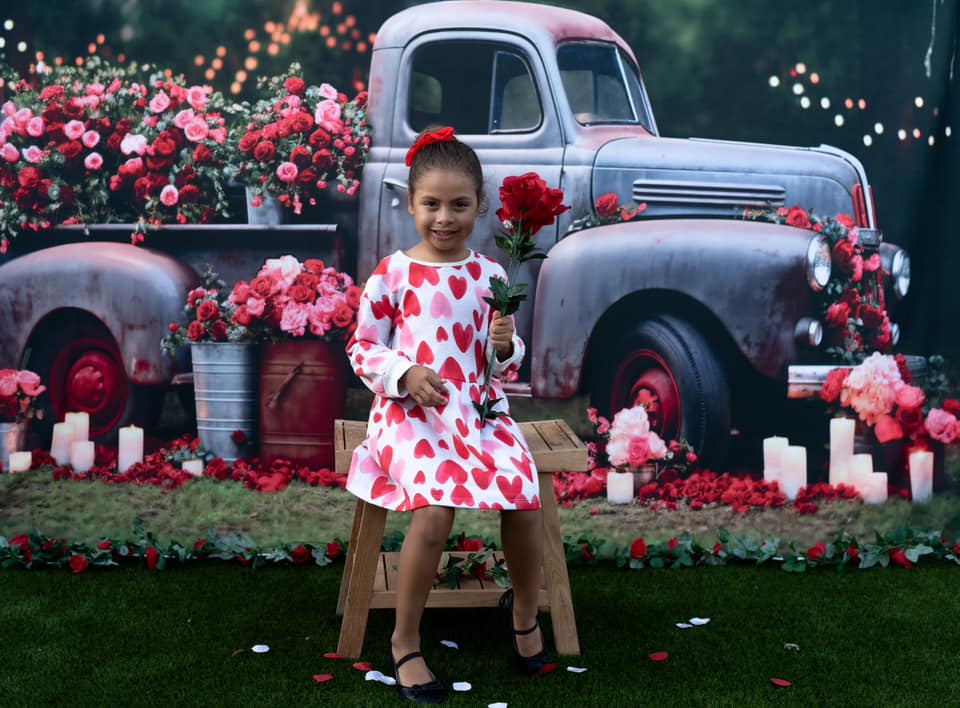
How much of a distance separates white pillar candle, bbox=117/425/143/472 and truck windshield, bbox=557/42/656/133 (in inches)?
Result: 69.2

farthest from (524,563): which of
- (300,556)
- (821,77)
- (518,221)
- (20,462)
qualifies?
(821,77)

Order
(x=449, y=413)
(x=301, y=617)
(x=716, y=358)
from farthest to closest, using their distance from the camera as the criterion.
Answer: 1. (x=716, y=358)
2. (x=301, y=617)
3. (x=449, y=413)

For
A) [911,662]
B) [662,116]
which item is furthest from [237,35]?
[911,662]

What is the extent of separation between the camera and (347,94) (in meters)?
3.17

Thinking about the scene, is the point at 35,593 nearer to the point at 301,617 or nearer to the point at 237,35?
the point at 301,617

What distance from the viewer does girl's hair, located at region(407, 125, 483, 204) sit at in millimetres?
1994

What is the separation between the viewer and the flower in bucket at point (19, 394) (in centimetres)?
321

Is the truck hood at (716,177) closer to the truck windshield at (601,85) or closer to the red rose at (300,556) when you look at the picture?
the truck windshield at (601,85)

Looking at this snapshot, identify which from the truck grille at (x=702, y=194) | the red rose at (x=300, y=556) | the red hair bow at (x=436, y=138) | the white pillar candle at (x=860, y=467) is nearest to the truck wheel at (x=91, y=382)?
the red rose at (x=300, y=556)

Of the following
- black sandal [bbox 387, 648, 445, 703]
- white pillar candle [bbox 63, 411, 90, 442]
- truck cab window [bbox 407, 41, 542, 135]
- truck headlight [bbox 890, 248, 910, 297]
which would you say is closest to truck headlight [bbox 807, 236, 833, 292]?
truck headlight [bbox 890, 248, 910, 297]

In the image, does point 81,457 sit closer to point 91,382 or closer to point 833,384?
point 91,382

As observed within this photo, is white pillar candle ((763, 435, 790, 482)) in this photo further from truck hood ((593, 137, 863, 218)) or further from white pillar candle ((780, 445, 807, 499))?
A: truck hood ((593, 137, 863, 218))

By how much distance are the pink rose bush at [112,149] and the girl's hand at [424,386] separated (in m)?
1.51

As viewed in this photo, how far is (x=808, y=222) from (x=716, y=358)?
538 millimetres
